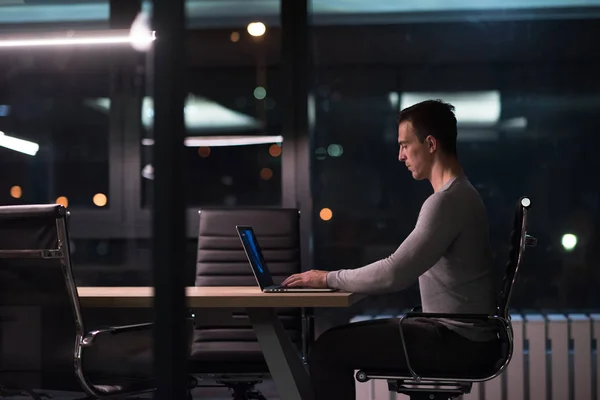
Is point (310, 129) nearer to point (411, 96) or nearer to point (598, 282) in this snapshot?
point (411, 96)

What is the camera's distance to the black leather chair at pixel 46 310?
108 inches

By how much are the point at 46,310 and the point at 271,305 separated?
75cm

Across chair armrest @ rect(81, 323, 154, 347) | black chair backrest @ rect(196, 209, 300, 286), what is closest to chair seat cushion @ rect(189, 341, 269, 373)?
black chair backrest @ rect(196, 209, 300, 286)

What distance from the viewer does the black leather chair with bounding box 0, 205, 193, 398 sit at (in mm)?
2742

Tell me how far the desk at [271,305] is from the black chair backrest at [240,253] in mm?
852

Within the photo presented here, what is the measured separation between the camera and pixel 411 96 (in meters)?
5.07

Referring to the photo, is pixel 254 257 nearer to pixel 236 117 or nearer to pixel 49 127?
pixel 236 117

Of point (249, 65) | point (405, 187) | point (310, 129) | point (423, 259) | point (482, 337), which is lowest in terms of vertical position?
point (482, 337)

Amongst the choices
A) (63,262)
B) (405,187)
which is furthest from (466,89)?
(63,262)

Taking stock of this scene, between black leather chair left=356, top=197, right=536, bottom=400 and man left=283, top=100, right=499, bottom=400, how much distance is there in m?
0.02

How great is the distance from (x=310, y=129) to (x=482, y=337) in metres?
2.31

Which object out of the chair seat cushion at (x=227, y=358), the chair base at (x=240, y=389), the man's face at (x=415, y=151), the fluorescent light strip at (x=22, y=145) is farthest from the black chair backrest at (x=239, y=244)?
the fluorescent light strip at (x=22, y=145)

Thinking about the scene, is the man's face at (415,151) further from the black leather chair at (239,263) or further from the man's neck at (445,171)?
the black leather chair at (239,263)

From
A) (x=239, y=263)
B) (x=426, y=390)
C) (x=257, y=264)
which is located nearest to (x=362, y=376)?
(x=426, y=390)
